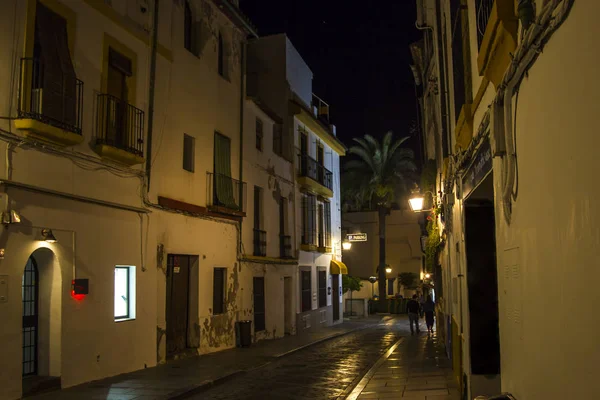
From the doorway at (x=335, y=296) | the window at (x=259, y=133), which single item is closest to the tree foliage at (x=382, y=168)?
the doorway at (x=335, y=296)

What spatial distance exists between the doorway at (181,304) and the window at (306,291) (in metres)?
10.4

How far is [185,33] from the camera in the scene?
18.6m

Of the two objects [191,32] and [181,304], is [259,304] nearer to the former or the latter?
[181,304]

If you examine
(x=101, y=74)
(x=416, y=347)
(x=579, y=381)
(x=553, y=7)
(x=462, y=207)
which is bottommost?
(x=416, y=347)


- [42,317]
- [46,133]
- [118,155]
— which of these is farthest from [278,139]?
[42,317]

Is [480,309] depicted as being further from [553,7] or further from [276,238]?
[276,238]

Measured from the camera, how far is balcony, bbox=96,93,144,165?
528 inches

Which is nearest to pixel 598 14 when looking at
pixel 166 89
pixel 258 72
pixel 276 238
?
pixel 166 89

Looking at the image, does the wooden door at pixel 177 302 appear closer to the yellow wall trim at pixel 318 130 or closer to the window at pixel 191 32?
the window at pixel 191 32

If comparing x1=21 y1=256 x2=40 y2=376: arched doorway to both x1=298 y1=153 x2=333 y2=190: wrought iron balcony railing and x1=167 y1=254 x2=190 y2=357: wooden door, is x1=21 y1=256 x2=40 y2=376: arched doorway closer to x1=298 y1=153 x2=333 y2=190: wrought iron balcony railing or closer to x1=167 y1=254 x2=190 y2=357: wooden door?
x1=167 y1=254 x2=190 y2=357: wooden door

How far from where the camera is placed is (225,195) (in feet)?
65.3

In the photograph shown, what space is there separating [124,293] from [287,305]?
12.4 m

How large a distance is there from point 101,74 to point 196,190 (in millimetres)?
5354

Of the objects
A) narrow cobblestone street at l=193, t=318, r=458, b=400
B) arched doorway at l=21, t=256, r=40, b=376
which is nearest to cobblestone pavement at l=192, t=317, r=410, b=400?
narrow cobblestone street at l=193, t=318, r=458, b=400
